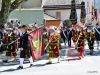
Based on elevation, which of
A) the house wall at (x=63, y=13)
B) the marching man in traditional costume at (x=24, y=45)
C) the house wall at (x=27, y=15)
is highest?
the house wall at (x=63, y=13)

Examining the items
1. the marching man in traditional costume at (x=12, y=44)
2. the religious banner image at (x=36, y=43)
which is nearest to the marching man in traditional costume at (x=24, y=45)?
the religious banner image at (x=36, y=43)

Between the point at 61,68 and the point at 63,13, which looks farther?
the point at 63,13

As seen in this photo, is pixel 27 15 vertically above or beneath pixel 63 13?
beneath

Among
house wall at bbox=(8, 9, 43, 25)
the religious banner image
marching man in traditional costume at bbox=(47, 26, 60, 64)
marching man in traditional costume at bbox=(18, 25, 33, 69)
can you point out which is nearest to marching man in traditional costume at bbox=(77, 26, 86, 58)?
marching man in traditional costume at bbox=(47, 26, 60, 64)

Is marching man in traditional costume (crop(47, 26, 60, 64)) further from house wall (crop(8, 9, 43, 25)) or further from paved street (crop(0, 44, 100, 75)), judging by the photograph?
house wall (crop(8, 9, 43, 25))

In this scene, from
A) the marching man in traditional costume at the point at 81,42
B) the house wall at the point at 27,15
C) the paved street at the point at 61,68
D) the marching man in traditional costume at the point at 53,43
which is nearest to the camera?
the paved street at the point at 61,68

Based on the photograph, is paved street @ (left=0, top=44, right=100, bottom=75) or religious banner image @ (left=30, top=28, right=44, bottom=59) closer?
paved street @ (left=0, top=44, right=100, bottom=75)

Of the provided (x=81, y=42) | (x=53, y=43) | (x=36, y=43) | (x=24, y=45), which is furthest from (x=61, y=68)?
(x=81, y=42)

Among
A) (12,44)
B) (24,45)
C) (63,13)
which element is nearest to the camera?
(24,45)

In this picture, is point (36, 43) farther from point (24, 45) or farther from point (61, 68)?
point (61, 68)

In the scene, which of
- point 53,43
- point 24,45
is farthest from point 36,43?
point 24,45

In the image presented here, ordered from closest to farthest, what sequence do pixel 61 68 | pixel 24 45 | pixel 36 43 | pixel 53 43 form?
pixel 61 68 → pixel 24 45 → pixel 53 43 → pixel 36 43

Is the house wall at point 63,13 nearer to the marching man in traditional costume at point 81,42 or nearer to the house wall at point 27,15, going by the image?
the house wall at point 27,15

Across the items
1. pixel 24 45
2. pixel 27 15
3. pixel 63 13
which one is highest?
pixel 63 13
